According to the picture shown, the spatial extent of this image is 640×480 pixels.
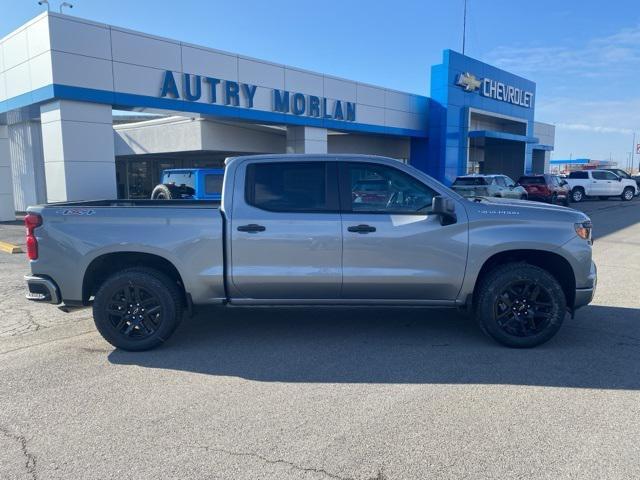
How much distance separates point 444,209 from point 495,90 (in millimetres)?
28751

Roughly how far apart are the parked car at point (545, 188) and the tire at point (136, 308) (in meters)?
22.1

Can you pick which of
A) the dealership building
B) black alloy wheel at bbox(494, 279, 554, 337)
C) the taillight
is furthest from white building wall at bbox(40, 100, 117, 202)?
black alloy wheel at bbox(494, 279, 554, 337)

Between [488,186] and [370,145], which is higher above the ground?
[370,145]

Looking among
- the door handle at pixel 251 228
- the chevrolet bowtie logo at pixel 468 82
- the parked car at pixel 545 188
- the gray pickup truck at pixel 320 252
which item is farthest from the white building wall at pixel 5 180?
the parked car at pixel 545 188

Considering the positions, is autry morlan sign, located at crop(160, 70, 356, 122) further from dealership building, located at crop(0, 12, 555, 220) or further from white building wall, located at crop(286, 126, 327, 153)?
white building wall, located at crop(286, 126, 327, 153)

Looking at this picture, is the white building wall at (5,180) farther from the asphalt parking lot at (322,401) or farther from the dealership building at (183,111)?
the asphalt parking lot at (322,401)

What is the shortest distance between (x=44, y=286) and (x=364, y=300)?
10.3 feet

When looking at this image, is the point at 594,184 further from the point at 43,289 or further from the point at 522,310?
the point at 43,289

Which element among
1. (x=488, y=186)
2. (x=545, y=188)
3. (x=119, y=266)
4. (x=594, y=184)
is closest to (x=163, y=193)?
(x=119, y=266)

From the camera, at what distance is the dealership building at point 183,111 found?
504 inches

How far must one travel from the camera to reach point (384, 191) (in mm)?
4953

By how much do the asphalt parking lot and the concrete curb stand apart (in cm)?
589

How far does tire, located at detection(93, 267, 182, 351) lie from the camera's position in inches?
190

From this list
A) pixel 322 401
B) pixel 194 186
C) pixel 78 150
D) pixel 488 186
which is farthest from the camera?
pixel 488 186
